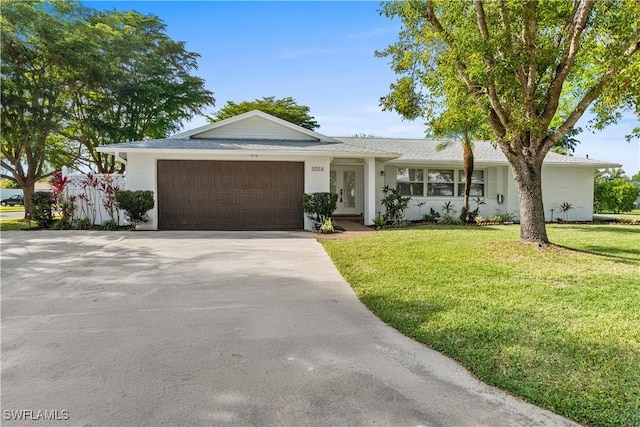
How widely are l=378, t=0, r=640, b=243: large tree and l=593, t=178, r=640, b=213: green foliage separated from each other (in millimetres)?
15404

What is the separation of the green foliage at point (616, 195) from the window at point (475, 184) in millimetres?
8894

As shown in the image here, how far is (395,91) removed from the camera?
353 inches

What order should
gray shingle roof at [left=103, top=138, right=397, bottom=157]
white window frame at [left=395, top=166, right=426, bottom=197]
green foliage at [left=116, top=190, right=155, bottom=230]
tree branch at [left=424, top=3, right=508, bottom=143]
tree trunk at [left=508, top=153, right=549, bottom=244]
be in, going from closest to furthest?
tree branch at [left=424, top=3, right=508, bottom=143]
tree trunk at [left=508, top=153, right=549, bottom=244]
green foliage at [left=116, top=190, right=155, bottom=230]
gray shingle roof at [left=103, top=138, right=397, bottom=157]
white window frame at [left=395, top=166, right=426, bottom=197]

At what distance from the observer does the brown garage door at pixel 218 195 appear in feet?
41.0

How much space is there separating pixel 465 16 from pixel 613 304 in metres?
6.27

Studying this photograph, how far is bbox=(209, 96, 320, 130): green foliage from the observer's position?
28.3 m

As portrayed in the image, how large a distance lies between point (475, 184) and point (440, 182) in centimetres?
172

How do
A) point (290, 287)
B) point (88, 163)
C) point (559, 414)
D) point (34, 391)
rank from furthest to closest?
point (88, 163) → point (290, 287) → point (34, 391) → point (559, 414)

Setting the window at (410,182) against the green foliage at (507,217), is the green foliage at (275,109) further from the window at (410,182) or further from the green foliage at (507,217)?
the green foliage at (507,217)

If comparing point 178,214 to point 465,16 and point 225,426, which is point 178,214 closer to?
point 465,16

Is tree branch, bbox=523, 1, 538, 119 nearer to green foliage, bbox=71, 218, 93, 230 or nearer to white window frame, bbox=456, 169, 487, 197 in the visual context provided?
white window frame, bbox=456, 169, 487, 197

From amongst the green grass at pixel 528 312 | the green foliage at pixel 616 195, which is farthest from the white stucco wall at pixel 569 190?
the green grass at pixel 528 312

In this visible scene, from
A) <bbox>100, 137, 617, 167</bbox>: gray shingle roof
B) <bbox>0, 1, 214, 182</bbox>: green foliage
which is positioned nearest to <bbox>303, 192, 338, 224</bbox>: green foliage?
<bbox>100, 137, 617, 167</bbox>: gray shingle roof

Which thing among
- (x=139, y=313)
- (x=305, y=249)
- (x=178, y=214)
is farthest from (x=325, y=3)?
(x=139, y=313)
